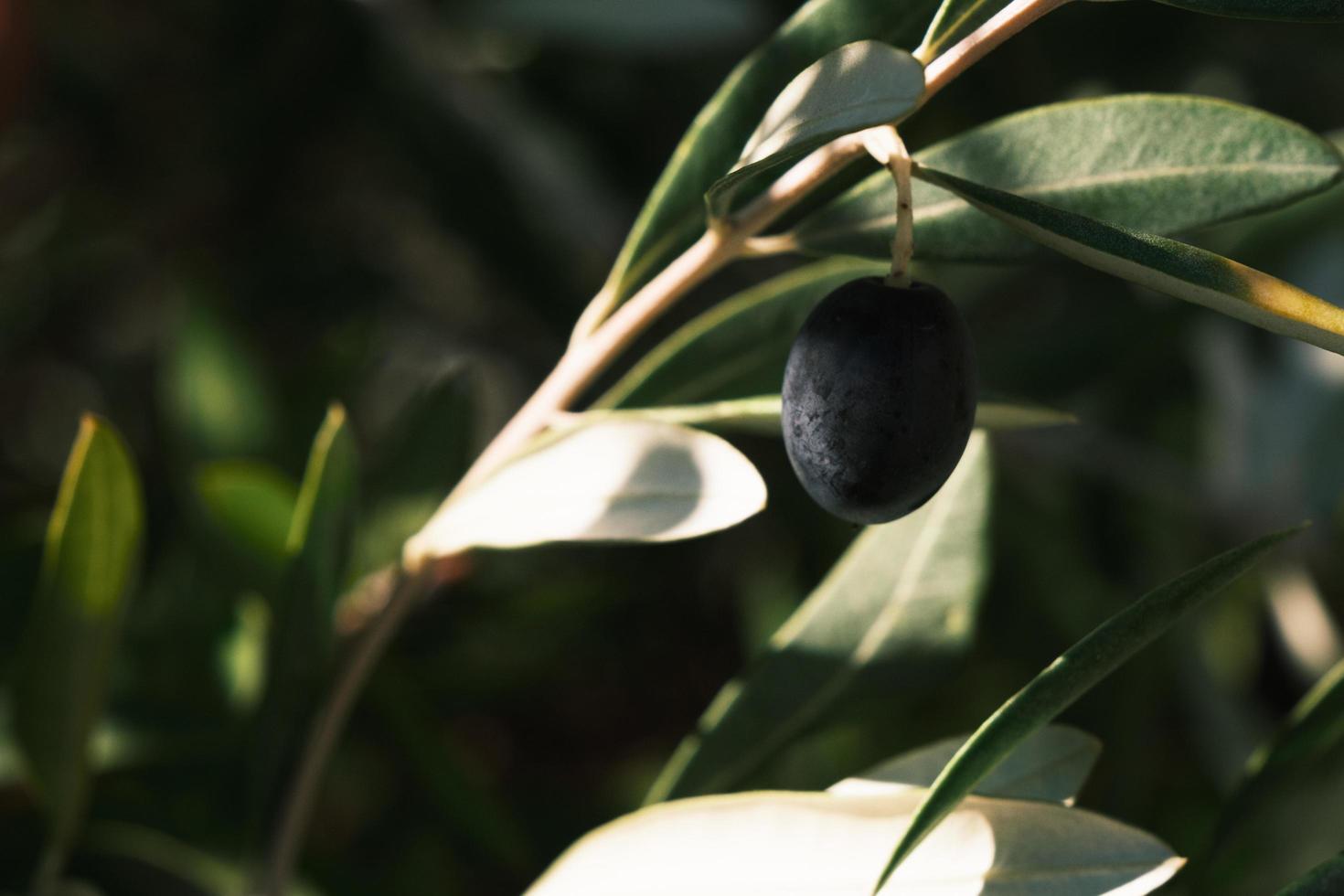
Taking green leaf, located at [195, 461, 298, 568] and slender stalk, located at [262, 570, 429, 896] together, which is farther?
green leaf, located at [195, 461, 298, 568]

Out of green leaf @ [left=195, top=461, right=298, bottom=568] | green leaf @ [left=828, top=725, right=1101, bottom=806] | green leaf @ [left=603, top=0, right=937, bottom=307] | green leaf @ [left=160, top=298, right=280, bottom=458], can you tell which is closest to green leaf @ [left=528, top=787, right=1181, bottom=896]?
green leaf @ [left=828, top=725, right=1101, bottom=806]

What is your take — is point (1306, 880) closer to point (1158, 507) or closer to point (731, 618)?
point (1158, 507)

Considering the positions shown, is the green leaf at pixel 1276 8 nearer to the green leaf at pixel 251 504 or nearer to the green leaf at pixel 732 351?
the green leaf at pixel 732 351

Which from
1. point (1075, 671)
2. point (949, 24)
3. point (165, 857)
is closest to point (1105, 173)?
point (949, 24)

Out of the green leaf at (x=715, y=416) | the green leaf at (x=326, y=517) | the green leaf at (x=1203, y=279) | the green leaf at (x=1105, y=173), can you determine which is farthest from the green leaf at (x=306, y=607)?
the green leaf at (x=1203, y=279)

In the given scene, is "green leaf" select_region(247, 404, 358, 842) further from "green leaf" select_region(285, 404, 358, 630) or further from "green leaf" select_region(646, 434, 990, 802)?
"green leaf" select_region(646, 434, 990, 802)

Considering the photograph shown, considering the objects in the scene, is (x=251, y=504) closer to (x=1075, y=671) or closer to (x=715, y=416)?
(x=715, y=416)
